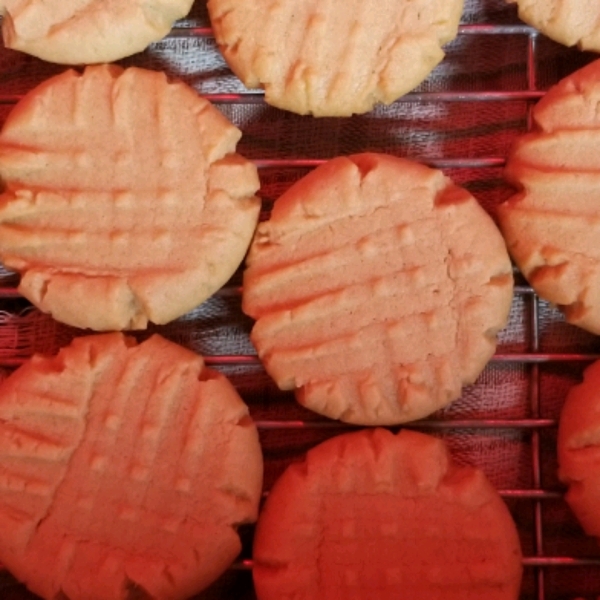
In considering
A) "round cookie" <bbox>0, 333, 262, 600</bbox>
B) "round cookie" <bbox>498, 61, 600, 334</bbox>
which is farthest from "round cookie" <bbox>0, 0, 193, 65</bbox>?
"round cookie" <bbox>498, 61, 600, 334</bbox>

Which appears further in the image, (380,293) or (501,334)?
(501,334)

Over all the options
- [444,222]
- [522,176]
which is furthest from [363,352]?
[522,176]

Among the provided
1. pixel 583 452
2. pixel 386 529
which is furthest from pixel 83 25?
pixel 583 452

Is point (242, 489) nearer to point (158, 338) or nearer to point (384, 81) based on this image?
point (158, 338)

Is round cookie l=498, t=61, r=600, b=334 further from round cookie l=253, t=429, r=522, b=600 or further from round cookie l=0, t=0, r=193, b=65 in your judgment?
round cookie l=0, t=0, r=193, b=65

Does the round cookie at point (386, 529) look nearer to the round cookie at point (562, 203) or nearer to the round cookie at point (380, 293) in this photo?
the round cookie at point (380, 293)

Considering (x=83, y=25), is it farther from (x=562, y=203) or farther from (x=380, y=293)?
(x=562, y=203)
